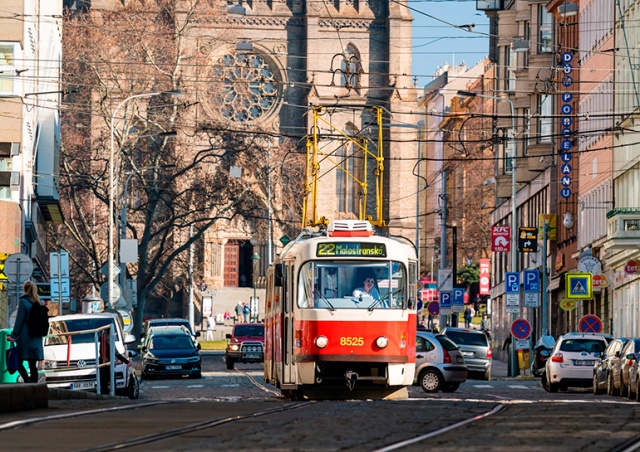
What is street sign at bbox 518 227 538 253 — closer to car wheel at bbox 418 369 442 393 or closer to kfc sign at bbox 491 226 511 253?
kfc sign at bbox 491 226 511 253

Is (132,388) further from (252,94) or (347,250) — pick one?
(252,94)

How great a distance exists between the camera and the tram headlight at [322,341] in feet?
84.5

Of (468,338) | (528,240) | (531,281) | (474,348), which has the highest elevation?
(528,240)

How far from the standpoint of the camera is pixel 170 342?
47.5 meters

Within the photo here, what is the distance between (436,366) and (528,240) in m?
20.8

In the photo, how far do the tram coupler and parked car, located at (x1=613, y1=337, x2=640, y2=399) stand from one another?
19.8ft

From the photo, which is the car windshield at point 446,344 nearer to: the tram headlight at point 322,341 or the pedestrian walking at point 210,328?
the tram headlight at point 322,341

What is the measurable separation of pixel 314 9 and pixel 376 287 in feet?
262

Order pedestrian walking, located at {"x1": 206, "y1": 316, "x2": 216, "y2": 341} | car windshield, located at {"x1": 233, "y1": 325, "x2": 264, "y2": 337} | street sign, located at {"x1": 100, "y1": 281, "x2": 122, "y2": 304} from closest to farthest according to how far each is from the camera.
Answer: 1. street sign, located at {"x1": 100, "y1": 281, "x2": 122, "y2": 304}
2. car windshield, located at {"x1": 233, "y1": 325, "x2": 264, "y2": 337}
3. pedestrian walking, located at {"x1": 206, "y1": 316, "x2": 216, "y2": 341}

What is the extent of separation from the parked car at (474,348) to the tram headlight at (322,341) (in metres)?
20.8

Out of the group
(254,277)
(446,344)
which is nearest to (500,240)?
(446,344)

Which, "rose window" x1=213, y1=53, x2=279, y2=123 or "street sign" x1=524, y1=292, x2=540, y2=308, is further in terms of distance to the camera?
"rose window" x1=213, y1=53, x2=279, y2=123

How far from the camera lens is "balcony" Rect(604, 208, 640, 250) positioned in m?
46.1

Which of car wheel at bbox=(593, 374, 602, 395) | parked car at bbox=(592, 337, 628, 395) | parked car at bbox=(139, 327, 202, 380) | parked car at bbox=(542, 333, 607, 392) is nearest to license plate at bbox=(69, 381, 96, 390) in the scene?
parked car at bbox=(592, 337, 628, 395)
